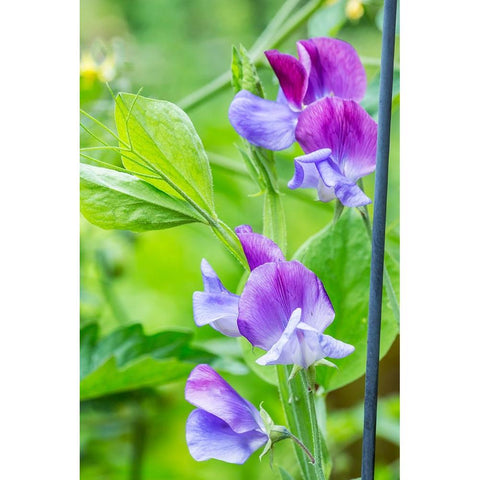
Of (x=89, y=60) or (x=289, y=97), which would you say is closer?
(x=289, y=97)

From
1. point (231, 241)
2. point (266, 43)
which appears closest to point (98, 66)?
point (266, 43)

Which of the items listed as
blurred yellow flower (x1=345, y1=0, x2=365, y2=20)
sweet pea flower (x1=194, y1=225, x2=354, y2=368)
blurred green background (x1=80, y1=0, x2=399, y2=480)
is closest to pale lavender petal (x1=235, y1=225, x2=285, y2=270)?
sweet pea flower (x1=194, y1=225, x2=354, y2=368)

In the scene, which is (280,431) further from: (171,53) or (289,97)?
(171,53)

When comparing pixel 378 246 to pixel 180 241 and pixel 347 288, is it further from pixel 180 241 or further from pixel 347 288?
pixel 180 241

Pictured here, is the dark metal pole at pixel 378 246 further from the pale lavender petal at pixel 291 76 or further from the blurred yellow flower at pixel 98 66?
→ the blurred yellow flower at pixel 98 66

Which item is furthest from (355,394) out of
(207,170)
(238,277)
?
(207,170)

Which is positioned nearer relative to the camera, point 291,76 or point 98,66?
point 291,76
